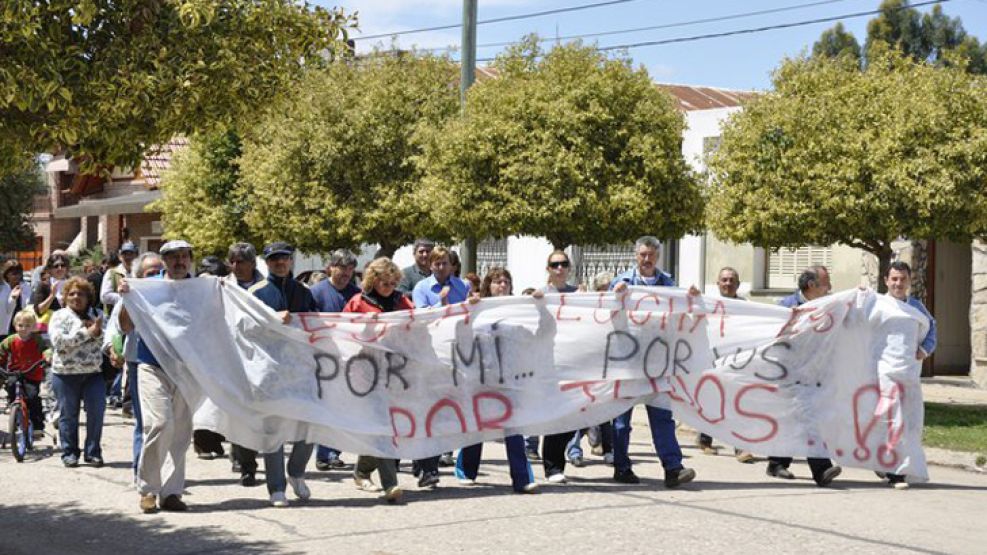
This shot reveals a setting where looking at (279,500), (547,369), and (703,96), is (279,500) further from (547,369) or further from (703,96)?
(703,96)

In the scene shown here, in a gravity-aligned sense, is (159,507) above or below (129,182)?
below

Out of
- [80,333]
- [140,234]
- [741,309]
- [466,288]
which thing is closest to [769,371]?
[741,309]

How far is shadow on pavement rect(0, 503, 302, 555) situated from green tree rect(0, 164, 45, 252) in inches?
1562

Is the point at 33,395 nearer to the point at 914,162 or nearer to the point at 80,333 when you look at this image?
the point at 80,333

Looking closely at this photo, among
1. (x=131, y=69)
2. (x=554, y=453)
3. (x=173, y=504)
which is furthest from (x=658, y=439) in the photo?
(x=131, y=69)

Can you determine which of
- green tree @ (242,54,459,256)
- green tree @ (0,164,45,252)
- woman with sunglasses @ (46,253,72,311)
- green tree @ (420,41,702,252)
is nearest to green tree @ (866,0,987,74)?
green tree @ (0,164,45,252)

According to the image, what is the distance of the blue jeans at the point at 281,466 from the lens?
10.0m

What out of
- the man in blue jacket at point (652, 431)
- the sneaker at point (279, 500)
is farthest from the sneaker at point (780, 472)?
the sneaker at point (279, 500)

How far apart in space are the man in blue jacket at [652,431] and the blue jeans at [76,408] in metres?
4.38

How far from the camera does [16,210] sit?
48406mm

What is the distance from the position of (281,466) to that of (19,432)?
368cm

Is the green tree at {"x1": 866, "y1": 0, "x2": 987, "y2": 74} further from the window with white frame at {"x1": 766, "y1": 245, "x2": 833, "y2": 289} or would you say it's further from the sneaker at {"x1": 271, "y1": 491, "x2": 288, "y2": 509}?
the sneaker at {"x1": 271, "y1": 491, "x2": 288, "y2": 509}

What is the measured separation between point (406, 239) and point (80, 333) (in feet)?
51.4

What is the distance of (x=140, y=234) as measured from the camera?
45062 mm
